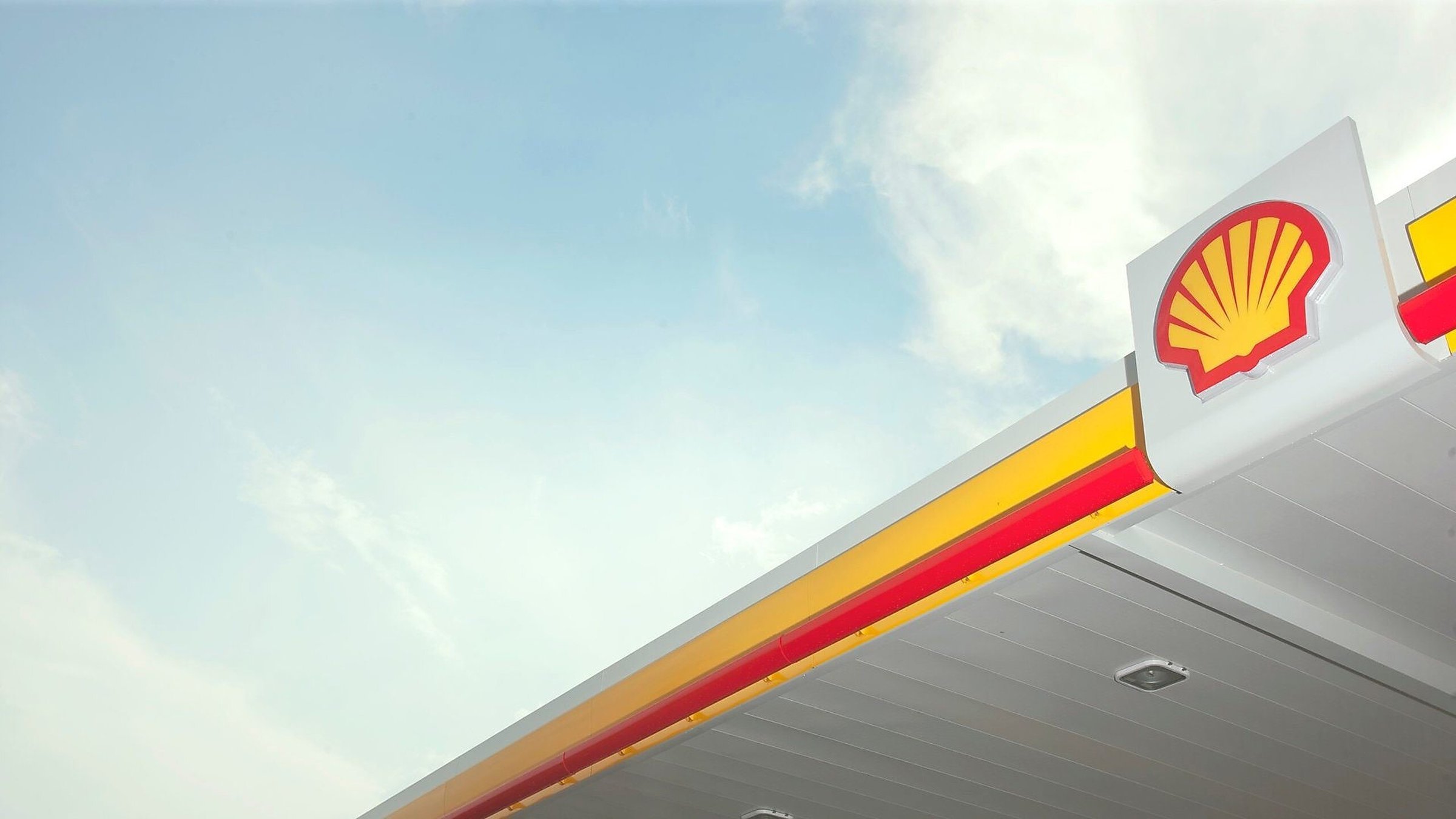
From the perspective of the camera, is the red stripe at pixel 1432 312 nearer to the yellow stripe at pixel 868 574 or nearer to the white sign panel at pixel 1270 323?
the white sign panel at pixel 1270 323

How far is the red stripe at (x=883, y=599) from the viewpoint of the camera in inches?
121

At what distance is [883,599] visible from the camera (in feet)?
12.1

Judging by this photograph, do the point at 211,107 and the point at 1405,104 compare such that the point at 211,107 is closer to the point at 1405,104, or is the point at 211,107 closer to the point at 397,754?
the point at 397,754

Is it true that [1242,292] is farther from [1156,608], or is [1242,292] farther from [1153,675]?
[1153,675]

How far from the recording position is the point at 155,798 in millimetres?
21891

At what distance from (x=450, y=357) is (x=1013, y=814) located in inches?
849

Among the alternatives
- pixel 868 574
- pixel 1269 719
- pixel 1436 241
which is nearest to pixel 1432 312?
pixel 1436 241

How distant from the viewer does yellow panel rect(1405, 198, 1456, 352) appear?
2562 mm

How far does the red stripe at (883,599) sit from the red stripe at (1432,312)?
74 centimetres

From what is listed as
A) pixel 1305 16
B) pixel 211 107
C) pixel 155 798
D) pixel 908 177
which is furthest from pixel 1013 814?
pixel 908 177

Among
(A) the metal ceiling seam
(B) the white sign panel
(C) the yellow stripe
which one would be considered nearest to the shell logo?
(B) the white sign panel

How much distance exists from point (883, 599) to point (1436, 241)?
6.24 ft

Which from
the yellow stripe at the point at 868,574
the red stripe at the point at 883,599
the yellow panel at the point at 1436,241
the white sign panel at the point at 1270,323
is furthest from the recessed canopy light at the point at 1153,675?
the yellow panel at the point at 1436,241

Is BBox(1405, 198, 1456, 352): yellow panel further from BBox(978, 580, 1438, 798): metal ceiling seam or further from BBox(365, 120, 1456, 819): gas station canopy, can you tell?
BBox(978, 580, 1438, 798): metal ceiling seam
